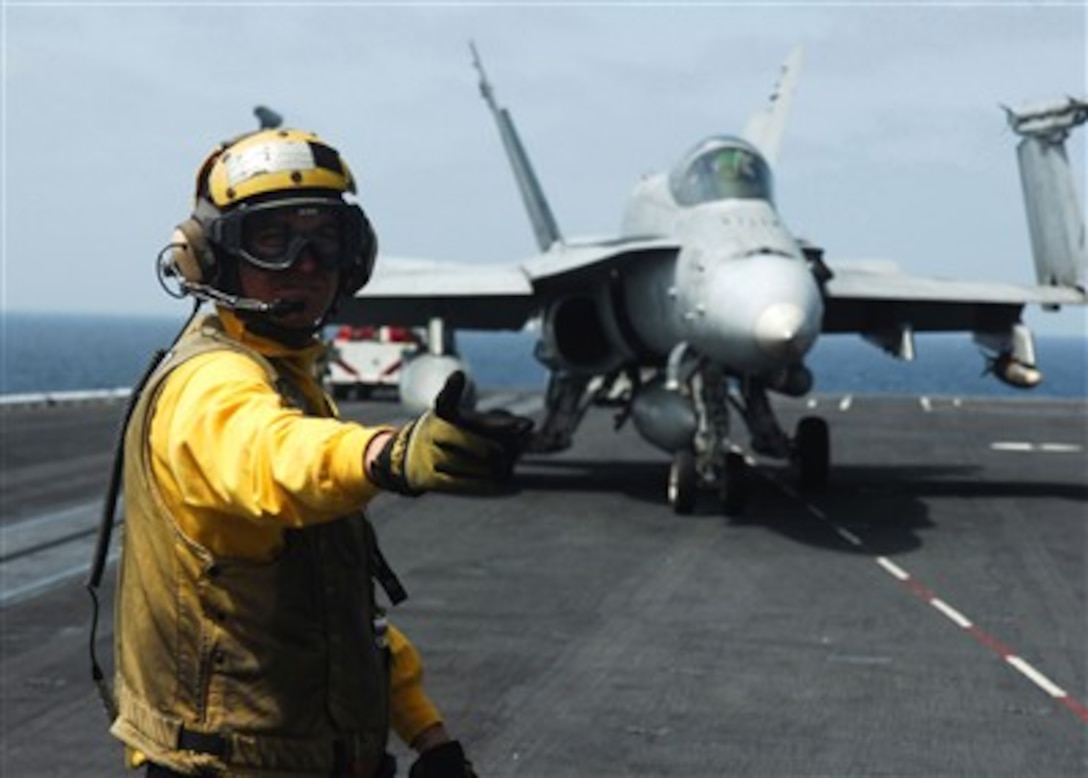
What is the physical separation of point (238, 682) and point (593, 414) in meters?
30.5

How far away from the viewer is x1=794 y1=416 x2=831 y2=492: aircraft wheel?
A: 18.9 metres

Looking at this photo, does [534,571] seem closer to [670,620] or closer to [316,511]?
[670,620]

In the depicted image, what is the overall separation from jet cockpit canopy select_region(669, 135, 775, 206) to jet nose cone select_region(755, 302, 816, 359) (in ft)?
9.74

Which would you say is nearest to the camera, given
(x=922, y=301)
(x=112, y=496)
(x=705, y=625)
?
(x=112, y=496)

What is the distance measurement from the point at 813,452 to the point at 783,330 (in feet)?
17.7

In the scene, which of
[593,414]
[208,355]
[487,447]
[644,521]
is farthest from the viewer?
[593,414]

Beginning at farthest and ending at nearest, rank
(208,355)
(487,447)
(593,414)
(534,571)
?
(593,414)
(534,571)
(208,355)
(487,447)

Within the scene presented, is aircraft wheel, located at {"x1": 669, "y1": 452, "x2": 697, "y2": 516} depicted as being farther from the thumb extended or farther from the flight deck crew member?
the thumb extended

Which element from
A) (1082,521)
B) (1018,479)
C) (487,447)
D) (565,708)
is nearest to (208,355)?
(487,447)

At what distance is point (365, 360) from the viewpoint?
37688 millimetres

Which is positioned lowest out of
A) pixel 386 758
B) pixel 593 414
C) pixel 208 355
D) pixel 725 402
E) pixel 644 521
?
pixel 593 414

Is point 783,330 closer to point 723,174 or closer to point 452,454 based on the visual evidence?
point 723,174

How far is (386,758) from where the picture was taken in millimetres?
3516

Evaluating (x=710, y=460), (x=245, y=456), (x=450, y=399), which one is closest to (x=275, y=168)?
(x=245, y=456)
